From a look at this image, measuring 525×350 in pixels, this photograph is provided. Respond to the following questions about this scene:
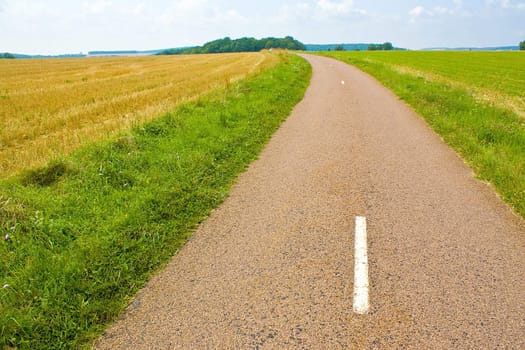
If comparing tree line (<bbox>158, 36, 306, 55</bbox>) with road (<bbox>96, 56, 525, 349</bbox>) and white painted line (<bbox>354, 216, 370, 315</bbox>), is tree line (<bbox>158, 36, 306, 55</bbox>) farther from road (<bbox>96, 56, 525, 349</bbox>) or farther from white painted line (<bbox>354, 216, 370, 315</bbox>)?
white painted line (<bbox>354, 216, 370, 315</bbox>)

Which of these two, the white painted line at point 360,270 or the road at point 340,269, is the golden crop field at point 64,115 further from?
the white painted line at point 360,270

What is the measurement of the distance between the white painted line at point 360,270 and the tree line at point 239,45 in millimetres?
143696

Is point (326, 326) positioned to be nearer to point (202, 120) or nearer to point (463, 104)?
point (202, 120)

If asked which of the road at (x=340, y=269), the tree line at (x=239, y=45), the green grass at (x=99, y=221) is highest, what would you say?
the tree line at (x=239, y=45)

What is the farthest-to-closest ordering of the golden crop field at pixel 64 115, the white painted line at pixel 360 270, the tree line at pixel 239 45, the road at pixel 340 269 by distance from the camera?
the tree line at pixel 239 45, the golden crop field at pixel 64 115, the white painted line at pixel 360 270, the road at pixel 340 269

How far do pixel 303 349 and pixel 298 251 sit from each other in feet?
4.64

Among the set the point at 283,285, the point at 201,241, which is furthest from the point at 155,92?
the point at 283,285

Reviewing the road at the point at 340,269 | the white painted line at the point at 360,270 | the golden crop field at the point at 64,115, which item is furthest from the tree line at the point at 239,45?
the white painted line at the point at 360,270

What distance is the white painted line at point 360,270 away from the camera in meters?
3.21

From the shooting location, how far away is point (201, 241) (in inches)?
171

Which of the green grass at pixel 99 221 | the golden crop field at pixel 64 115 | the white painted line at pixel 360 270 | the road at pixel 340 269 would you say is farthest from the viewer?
the golden crop field at pixel 64 115

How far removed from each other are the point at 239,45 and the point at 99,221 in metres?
151

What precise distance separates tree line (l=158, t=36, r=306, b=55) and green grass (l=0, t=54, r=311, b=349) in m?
141

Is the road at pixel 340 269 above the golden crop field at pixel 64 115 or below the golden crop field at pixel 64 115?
below
